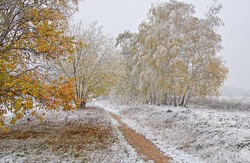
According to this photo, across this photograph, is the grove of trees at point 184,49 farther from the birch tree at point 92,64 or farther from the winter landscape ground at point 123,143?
the winter landscape ground at point 123,143

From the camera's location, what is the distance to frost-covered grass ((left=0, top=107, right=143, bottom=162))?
10.0 meters

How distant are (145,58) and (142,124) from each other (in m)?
11.3

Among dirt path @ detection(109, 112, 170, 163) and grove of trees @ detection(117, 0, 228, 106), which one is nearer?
dirt path @ detection(109, 112, 170, 163)

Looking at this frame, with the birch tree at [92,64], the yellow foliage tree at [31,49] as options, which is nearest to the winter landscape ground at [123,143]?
the yellow foliage tree at [31,49]

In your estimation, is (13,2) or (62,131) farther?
(62,131)

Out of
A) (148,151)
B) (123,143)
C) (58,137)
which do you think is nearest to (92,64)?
(58,137)

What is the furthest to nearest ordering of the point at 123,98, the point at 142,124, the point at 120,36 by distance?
the point at 120,36
the point at 123,98
the point at 142,124

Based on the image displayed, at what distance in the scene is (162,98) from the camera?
108ft

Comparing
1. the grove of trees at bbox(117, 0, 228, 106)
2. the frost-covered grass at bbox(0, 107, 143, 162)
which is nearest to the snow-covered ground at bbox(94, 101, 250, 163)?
the frost-covered grass at bbox(0, 107, 143, 162)

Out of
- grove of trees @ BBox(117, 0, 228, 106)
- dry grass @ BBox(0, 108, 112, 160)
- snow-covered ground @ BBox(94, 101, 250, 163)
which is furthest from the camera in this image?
grove of trees @ BBox(117, 0, 228, 106)

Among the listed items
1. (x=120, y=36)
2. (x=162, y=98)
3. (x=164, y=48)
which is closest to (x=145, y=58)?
(x=164, y=48)

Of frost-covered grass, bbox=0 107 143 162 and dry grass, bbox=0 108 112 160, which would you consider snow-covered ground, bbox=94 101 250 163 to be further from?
dry grass, bbox=0 108 112 160

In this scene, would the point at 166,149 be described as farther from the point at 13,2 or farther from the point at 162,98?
the point at 162,98

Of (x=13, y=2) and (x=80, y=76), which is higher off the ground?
(x=13, y=2)
